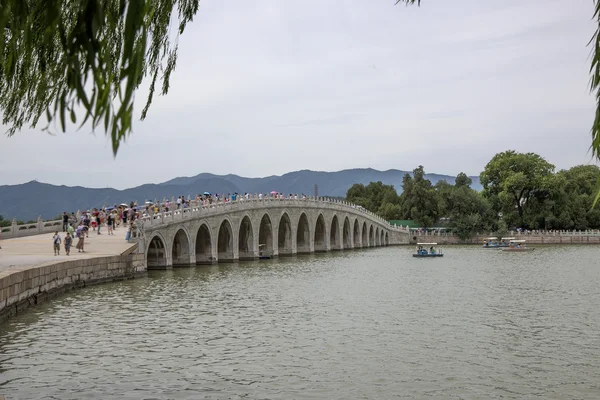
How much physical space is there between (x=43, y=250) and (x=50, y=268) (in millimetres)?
5379

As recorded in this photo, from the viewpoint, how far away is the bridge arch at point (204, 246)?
37094mm

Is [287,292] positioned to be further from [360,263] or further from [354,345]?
[360,263]

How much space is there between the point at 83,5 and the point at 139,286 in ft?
72.5

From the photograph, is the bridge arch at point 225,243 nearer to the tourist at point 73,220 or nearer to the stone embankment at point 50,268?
the tourist at point 73,220

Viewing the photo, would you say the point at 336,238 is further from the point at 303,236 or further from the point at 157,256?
the point at 157,256

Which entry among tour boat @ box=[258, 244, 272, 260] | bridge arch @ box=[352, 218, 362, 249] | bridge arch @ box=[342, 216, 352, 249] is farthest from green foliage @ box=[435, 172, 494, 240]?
tour boat @ box=[258, 244, 272, 260]

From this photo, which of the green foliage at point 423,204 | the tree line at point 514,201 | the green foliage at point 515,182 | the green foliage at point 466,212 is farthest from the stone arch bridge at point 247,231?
the green foliage at point 515,182

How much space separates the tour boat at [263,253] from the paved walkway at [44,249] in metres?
13.2

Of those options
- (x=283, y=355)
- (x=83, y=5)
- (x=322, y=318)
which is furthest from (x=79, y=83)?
(x=322, y=318)

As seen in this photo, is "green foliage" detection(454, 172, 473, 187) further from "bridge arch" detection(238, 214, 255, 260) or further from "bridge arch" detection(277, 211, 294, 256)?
"bridge arch" detection(238, 214, 255, 260)

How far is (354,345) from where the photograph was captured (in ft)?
49.4

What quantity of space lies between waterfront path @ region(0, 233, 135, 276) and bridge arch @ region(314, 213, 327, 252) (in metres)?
27.3

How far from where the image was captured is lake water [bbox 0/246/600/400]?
11.6m

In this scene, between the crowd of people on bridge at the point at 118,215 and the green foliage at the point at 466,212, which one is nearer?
the crowd of people on bridge at the point at 118,215
